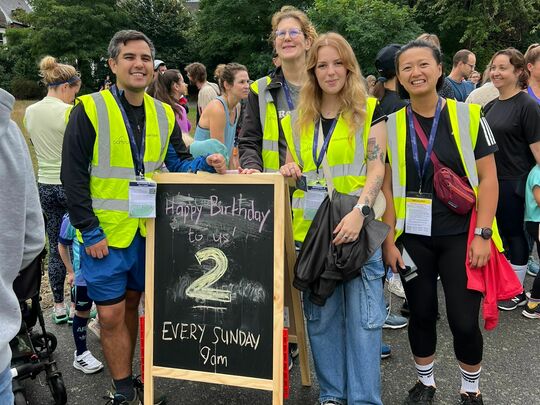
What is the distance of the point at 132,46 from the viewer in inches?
112

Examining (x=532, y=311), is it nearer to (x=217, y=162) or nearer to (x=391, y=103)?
(x=391, y=103)

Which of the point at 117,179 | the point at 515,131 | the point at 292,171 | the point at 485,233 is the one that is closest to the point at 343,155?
the point at 292,171

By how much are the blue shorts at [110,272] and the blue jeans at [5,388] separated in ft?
4.11

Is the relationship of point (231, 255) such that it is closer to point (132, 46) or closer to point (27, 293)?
point (27, 293)

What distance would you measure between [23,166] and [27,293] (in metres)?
1.46

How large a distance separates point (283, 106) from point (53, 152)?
2.39 meters

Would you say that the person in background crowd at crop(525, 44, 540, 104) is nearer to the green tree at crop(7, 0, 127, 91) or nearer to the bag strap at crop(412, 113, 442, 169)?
the bag strap at crop(412, 113, 442, 169)

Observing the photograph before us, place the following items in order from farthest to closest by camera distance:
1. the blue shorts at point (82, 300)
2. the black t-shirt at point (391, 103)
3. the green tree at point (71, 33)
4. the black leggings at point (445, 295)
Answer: the green tree at point (71, 33) < the black t-shirt at point (391, 103) < the blue shorts at point (82, 300) < the black leggings at point (445, 295)

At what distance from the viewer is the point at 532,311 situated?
14.0 ft

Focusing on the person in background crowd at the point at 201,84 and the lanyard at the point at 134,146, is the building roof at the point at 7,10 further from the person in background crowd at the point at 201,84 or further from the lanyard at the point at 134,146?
the lanyard at the point at 134,146

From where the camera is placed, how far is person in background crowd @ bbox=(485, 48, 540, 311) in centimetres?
405

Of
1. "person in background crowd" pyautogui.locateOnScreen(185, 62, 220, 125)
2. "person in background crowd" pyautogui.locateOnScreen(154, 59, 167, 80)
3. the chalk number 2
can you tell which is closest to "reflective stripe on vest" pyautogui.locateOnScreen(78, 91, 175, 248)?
the chalk number 2

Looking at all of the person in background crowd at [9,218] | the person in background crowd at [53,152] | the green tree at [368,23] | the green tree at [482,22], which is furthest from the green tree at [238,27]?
the person in background crowd at [9,218]

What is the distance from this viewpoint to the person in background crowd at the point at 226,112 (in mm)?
4652
